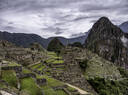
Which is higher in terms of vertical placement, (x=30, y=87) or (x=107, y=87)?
(x=30, y=87)

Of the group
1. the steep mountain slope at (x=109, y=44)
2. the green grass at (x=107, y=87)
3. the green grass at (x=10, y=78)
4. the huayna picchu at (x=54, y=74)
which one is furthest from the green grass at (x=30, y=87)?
the steep mountain slope at (x=109, y=44)

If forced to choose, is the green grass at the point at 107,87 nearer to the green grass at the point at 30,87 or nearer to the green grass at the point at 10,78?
the green grass at the point at 30,87

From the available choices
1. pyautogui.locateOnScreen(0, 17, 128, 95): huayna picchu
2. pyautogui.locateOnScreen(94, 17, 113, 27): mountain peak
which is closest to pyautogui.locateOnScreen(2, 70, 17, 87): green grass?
pyautogui.locateOnScreen(0, 17, 128, 95): huayna picchu

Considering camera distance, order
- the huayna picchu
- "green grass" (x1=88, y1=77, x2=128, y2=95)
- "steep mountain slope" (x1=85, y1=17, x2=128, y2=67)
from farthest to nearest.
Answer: "steep mountain slope" (x1=85, y1=17, x2=128, y2=67)
"green grass" (x1=88, y1=77, x2=128, y2=95)
the huayna picchu

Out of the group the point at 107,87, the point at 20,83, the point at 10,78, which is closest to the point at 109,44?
the point at 107,87

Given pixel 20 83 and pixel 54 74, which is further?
pixel 54 74

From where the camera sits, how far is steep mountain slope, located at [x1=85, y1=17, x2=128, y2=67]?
3425 inches

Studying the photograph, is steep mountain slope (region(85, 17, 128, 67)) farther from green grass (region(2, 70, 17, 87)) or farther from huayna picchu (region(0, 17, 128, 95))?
green grass (region(2, 70, 17, 87))

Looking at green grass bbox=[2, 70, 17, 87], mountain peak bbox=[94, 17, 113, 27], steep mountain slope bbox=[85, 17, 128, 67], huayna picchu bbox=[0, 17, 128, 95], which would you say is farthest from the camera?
mountain peak bbox=[94, 17, 113, 27]

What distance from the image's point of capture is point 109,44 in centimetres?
8881

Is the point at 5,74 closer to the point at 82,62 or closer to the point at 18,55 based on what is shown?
the point at 18,55

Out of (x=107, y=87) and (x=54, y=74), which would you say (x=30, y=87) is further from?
(x=107, y=87)

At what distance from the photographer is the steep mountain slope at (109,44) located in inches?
3425

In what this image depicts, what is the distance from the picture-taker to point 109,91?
29.1 metres
